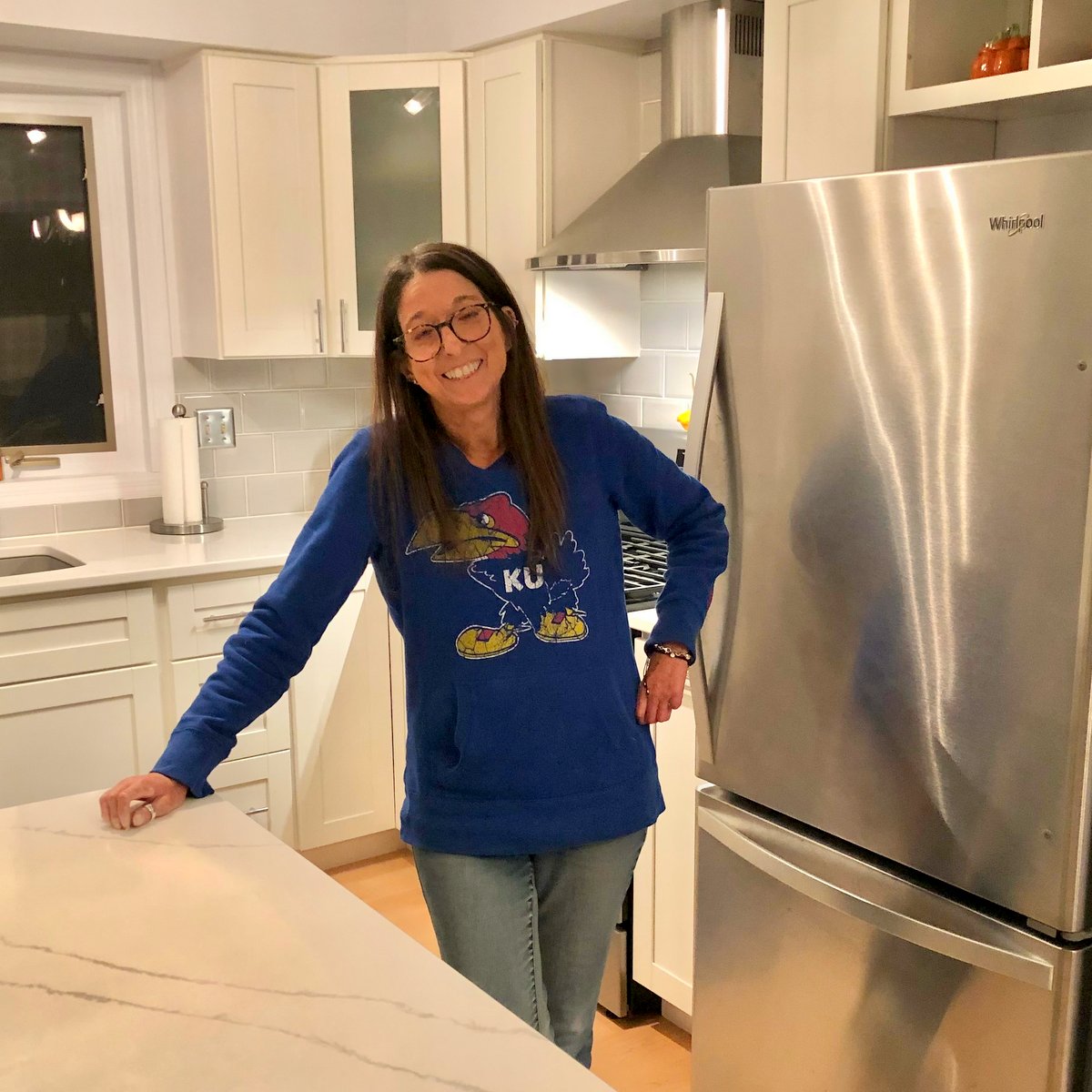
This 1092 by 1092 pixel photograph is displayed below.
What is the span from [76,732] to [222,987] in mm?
2082

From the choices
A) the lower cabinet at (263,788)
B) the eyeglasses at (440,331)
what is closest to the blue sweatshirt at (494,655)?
the eyeglasses at (440,331)

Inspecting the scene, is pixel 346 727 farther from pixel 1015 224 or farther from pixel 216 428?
pixel 1015 224

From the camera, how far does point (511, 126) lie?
310 cm

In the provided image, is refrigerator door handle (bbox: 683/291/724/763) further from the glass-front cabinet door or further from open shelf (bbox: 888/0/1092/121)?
the glass-front cabinet door

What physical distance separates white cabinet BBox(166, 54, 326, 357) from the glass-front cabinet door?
0.16ft

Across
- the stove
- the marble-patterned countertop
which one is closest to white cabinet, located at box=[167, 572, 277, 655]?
the stove

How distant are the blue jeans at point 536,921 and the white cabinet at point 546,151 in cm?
180

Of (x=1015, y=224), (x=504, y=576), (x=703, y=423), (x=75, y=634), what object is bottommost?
(x=75, y=634)

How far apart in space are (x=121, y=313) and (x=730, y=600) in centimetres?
217

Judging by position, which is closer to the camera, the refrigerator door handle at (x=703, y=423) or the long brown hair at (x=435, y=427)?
the long brown hair at (x=435, y=427)

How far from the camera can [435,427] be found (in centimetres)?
164

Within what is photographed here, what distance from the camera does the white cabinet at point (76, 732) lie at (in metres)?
2.79

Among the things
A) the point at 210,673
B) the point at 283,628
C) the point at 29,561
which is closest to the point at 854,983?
the point at 283,628

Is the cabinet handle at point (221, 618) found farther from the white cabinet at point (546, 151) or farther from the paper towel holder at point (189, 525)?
the white cabinet at point (546, 151)
